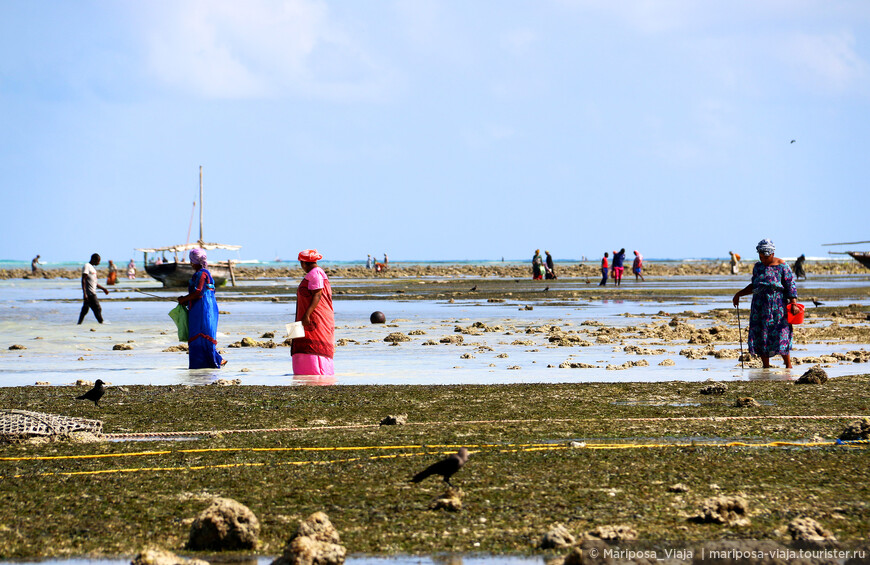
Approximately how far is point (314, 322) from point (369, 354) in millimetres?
4211

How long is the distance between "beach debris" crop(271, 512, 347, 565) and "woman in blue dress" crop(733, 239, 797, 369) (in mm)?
9944

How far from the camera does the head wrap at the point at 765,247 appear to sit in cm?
1416

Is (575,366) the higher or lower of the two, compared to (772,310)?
lower

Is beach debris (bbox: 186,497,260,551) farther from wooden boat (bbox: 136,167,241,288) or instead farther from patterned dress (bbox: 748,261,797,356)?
wooden boat (bbox: 136,167,241,288)

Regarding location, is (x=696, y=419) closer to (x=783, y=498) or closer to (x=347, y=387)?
(x=783, y=498)

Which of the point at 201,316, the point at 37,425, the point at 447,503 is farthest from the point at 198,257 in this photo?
the point at 447,503

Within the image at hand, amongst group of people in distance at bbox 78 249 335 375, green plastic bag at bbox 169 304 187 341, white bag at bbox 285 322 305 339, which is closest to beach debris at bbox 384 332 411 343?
group of people in distance at bbox 78 249 335 375

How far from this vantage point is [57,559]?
5.29 m

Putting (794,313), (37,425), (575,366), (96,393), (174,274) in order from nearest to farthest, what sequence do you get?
(37,425)
(96,393)
(794,313)
(575,366)
(174,274)

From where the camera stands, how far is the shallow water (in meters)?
13.9

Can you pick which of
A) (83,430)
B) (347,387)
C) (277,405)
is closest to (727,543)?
(83,430)

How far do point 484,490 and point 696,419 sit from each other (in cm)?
363

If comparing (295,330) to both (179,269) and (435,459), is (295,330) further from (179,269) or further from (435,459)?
(179,269)

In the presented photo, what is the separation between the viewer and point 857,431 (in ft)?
27.0
